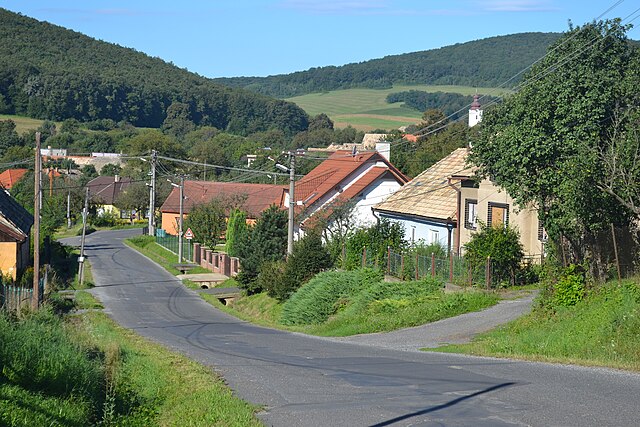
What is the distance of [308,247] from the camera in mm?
34938

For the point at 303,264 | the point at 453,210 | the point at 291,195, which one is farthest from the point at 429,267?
the point at 291,195

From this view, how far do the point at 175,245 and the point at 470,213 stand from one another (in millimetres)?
37300

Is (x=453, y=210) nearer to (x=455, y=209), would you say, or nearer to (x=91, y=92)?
(x=455, y=209)

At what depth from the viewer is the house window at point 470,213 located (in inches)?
1393

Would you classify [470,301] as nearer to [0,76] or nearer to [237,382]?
[237,382]

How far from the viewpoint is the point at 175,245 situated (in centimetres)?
6850

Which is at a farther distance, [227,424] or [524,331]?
[524,331]

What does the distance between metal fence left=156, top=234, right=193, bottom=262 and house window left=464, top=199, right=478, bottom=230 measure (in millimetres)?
30178

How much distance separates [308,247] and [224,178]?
75902 mm

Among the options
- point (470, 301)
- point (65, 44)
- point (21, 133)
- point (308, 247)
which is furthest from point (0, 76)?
point (470, 301)

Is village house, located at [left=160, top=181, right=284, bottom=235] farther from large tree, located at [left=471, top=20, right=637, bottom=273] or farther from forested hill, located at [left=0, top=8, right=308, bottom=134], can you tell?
forested hill, located at [left=0, top=8, right=308, bottom=134]

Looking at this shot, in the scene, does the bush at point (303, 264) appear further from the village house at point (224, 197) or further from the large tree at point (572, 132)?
the village house at point (224, 197)

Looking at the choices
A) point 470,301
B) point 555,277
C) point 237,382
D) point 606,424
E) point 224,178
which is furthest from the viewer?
point 224,178

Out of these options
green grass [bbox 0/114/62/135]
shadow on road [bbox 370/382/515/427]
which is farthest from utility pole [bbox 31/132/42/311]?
green grass [bbox 0/114/62/135]
